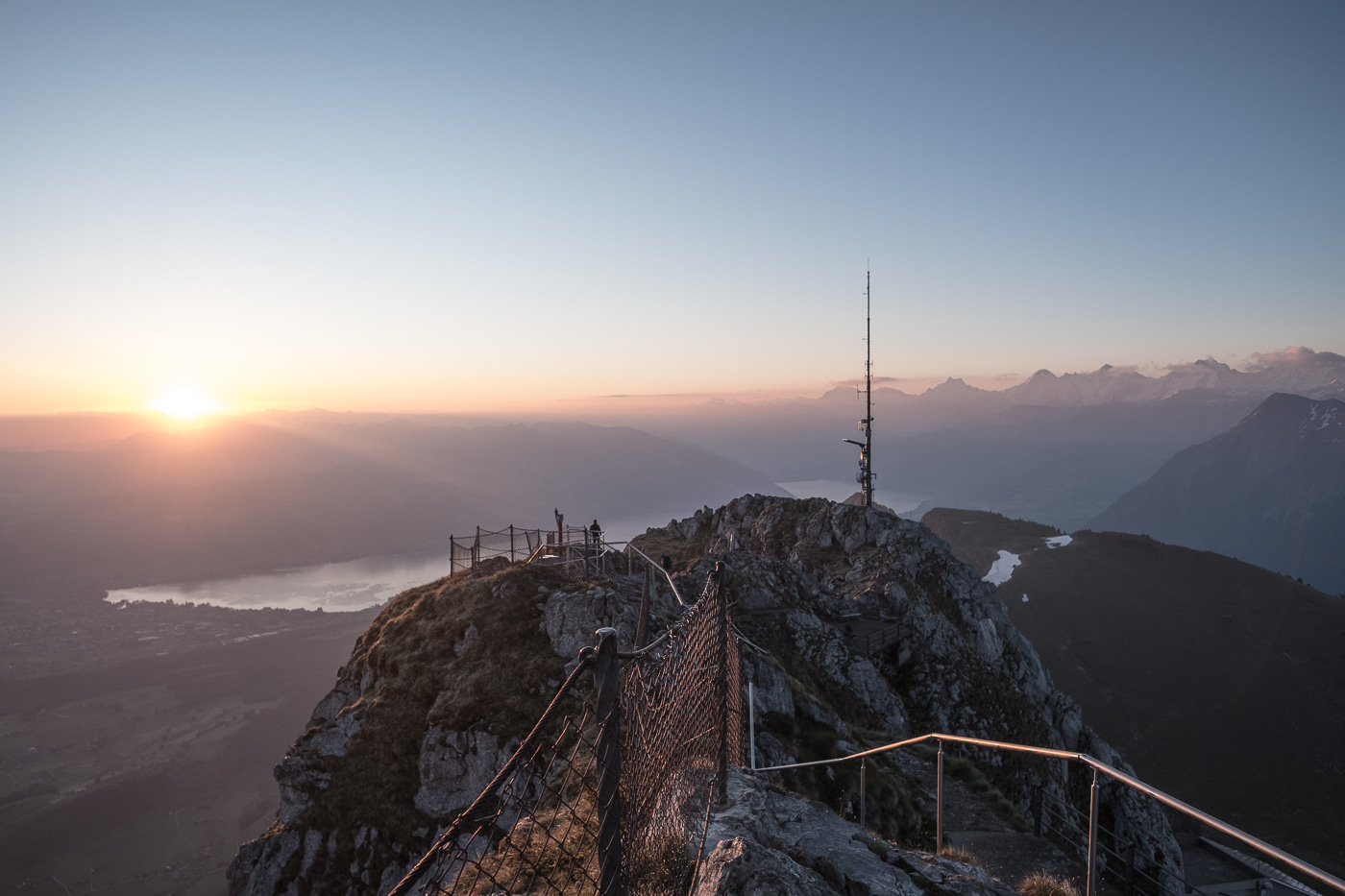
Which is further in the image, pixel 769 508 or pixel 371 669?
pixel 769 508

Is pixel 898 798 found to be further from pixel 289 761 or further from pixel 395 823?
pixel 289 761

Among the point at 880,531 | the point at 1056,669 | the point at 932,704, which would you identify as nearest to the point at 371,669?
the point at 932,704

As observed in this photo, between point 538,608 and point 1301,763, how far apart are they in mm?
98580

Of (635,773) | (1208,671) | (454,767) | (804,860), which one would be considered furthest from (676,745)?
(1208,671)

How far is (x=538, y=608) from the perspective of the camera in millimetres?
17766

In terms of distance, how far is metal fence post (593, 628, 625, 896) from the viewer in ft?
13.9

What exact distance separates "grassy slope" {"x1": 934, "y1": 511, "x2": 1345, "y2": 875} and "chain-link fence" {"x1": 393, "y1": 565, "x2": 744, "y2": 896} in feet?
272

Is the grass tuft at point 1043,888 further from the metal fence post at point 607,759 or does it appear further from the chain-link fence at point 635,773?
the metal fence post at point 607,759

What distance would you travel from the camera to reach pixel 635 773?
5031 mm

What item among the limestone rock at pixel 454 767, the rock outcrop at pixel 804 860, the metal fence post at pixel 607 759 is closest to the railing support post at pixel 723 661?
the rock outcrop at pixel 804 860

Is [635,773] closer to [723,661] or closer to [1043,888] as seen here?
[723,661]

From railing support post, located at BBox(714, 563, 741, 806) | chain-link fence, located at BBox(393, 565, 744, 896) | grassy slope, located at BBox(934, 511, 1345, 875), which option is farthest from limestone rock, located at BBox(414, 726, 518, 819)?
grassy slope, located at BBox(934, 511, 1345, 875)

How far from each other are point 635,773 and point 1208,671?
A: 117 m

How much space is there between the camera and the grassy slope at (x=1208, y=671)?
69.1 m
